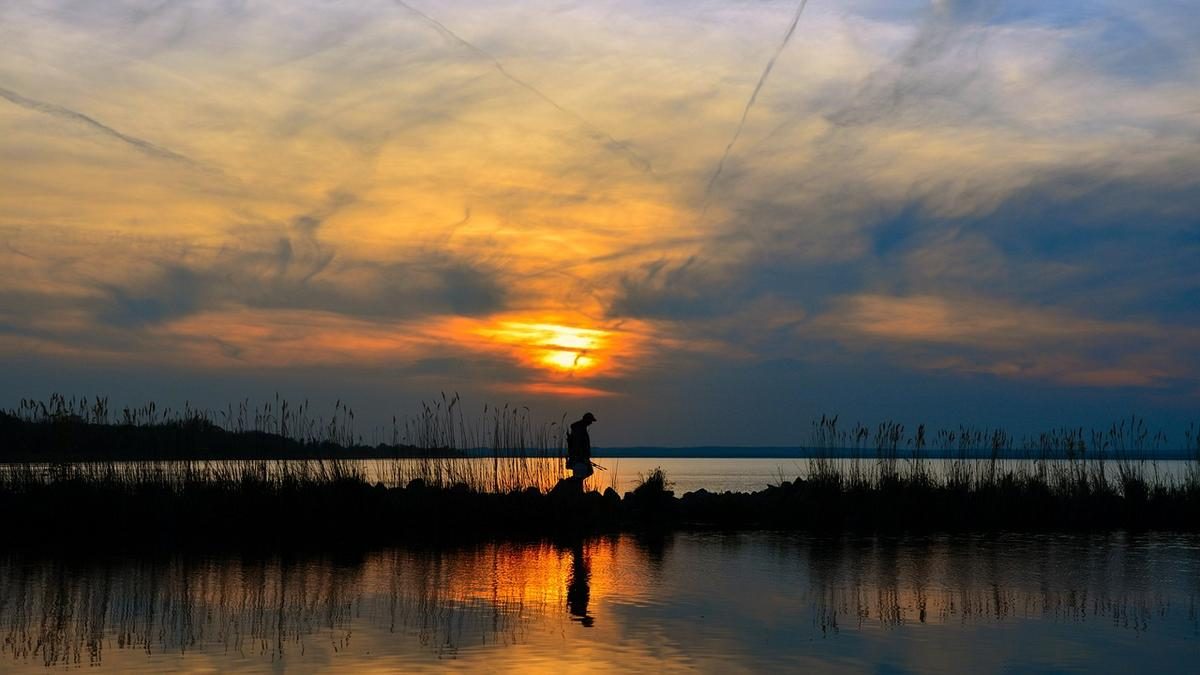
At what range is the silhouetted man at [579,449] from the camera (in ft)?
65.5

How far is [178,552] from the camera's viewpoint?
15.3m

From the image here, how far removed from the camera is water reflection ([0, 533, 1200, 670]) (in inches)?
349

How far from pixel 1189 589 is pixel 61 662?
1167cm

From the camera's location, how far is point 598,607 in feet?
36.3

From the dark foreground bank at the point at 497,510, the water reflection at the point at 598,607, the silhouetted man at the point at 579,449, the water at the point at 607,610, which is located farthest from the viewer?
the silhouetted man at the point at 579,449

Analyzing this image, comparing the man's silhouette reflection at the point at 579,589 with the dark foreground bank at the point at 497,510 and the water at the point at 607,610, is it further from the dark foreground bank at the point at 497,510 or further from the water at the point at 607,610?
the dark foreground bank at the point at 497,510

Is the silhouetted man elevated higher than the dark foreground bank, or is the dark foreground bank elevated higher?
the silhouetted man

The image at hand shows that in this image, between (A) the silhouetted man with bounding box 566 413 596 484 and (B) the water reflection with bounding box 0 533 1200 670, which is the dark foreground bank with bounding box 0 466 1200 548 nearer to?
(A) the silhouetted man with bounding box 566 413 596 484

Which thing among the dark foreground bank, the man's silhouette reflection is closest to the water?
the man's silhouette reflection

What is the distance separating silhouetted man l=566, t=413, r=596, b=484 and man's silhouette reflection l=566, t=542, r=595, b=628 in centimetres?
379

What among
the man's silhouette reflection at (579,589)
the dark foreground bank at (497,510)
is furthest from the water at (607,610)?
the dark foreground bank at (497,510)

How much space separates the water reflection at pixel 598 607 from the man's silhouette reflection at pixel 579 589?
39 mm

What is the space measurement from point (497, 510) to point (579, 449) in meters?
2.02

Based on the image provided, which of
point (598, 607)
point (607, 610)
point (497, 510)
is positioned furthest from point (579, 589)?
point (497, 510)
